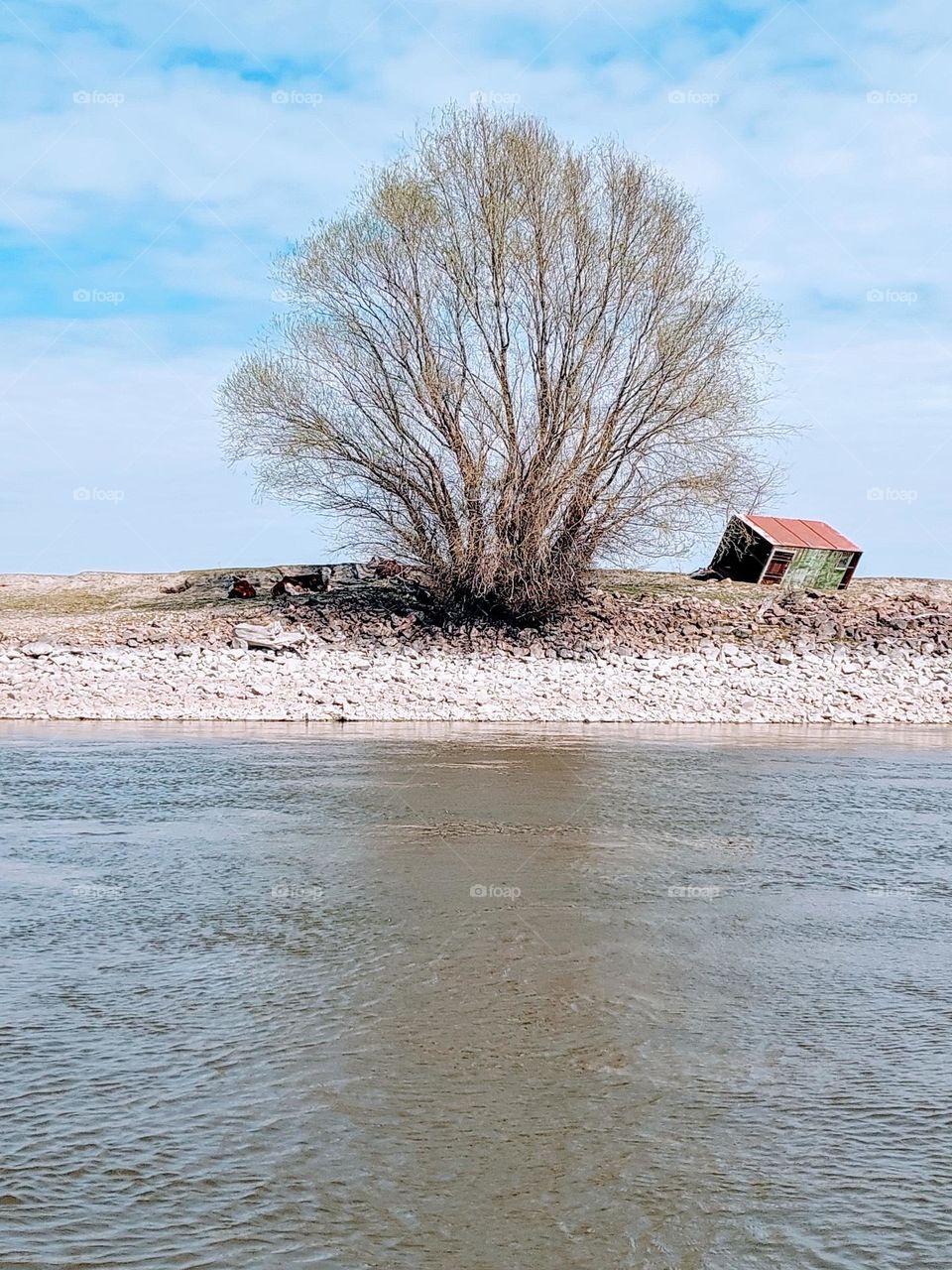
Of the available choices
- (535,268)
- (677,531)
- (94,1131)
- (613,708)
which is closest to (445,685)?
(613,708)

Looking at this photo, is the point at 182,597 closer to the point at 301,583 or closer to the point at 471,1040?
the point at 301,583

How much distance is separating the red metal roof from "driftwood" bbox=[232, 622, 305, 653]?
1150cm

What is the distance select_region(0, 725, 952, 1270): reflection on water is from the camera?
11.9ft

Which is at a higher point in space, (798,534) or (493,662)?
(798,534)

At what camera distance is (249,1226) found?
354cm

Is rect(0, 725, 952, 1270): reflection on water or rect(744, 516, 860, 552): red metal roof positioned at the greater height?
rect(744, 516, 860, 552): red metal roof

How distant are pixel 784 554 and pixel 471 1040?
86.4 feet

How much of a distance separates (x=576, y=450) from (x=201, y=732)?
11.5 meters

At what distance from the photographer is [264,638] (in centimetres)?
2478

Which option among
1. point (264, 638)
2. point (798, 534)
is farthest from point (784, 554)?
point (264, 638)

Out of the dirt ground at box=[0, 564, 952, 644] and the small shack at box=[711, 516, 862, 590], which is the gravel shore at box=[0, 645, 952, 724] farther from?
the small shack at box=[711, 516, 862, 590]

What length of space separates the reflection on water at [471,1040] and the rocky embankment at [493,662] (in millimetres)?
11012

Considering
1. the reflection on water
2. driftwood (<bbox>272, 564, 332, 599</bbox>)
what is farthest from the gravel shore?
the reflection on water

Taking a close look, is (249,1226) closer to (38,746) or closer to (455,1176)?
(455,1176)
